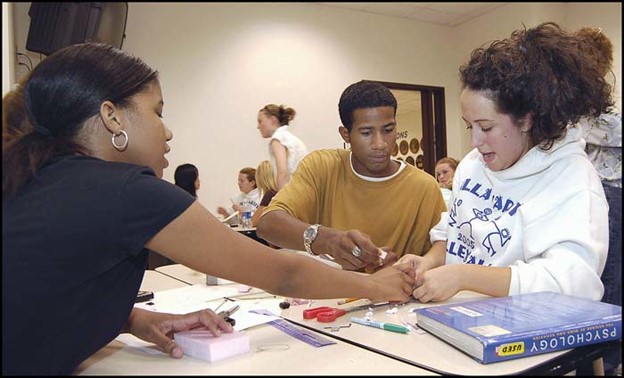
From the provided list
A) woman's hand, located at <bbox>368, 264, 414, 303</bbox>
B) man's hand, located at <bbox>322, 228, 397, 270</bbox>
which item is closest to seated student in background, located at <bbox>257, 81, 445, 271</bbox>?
man's hand, located at <bbox>322, 228, 397, 270</bbox>

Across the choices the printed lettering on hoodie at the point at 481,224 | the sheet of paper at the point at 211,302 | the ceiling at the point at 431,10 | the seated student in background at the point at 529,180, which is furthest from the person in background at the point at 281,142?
the ceiling at the point at 431,10

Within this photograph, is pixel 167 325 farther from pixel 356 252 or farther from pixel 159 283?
pixel 159 283

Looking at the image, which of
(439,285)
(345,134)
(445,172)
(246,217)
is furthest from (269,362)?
(246,217)

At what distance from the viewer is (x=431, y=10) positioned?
13.7ft

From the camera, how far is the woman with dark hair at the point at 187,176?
3.84m

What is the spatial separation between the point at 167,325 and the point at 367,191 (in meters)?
0.91

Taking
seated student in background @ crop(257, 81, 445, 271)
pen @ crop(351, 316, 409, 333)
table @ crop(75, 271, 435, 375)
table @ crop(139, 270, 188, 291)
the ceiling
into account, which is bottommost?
table @ crop(139, 270, 188, 291)

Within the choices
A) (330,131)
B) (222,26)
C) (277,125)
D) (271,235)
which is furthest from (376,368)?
(222,26)

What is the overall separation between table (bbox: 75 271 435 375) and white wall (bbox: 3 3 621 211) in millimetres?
3008

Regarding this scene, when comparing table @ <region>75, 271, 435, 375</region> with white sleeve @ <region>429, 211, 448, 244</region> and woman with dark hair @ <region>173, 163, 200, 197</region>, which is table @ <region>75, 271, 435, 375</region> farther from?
woman with dark hair @ <region>173, 163, 200, 197</region>

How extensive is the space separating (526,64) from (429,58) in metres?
2.20

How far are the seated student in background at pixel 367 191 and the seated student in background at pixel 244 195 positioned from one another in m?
1.62

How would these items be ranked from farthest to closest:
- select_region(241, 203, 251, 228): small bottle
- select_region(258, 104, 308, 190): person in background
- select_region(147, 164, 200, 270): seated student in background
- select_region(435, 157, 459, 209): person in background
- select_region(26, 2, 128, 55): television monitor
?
select_region(147, 164, 200, 270): seated student in background < select_region(241, 203, 251, 228): small bottle < select_region(26, 2, 128, 55): television monitor < select_region(258, 104, 308, 190): person in background < select_region(435, 157, 459, 209): person in background

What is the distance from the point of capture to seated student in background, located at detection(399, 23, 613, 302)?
0.96 meters
